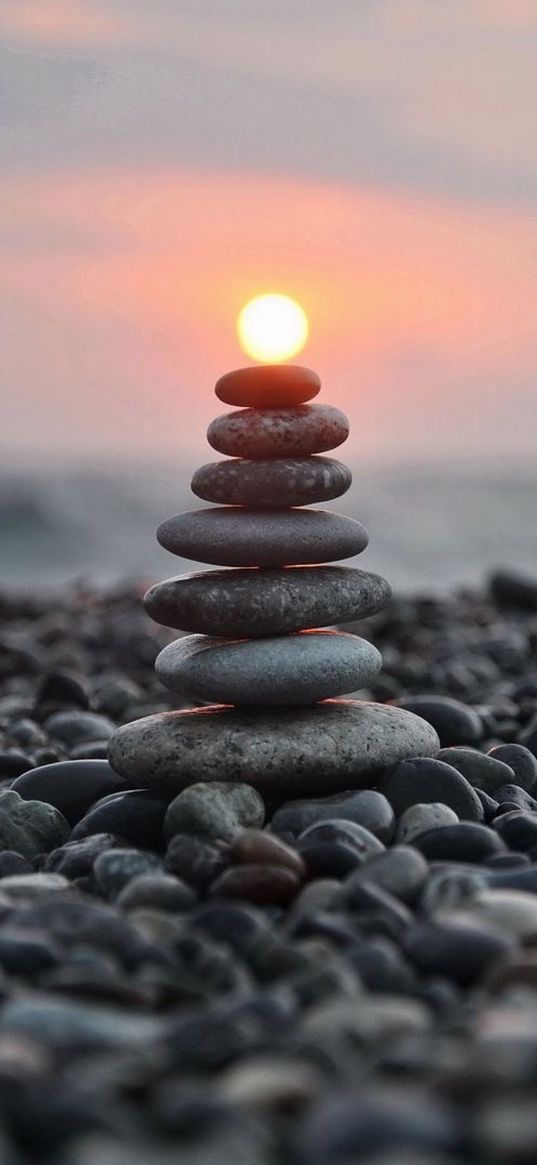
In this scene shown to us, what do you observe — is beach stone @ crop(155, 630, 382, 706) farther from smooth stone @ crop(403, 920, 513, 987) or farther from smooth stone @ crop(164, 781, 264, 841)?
smooth stone @ crop(403, 920, 513, 987)

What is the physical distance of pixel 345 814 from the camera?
14.1ft

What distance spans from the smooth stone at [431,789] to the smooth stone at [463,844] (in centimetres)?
52

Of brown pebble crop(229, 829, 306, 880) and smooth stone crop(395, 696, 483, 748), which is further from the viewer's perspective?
smooth stone crop(395, 696, 483, 748)

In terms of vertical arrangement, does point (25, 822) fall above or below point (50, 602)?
below

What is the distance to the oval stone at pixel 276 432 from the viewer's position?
489 centimetres

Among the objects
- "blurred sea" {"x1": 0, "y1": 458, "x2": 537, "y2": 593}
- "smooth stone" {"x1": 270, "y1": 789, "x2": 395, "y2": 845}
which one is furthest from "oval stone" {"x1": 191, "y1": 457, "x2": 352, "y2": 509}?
"blurred sea" {"x1": 0, "y1": 458, "x2": 537, "y2": 593}

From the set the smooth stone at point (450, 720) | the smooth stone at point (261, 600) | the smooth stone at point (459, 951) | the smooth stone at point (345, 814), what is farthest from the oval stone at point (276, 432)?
the smooth stone at point (459, 951)

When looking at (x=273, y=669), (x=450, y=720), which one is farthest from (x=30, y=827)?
(x=450, y=720)

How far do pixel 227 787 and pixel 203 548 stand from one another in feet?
3.11

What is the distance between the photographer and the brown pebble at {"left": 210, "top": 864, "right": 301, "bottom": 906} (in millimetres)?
3562

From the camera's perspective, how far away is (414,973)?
2.96 metres

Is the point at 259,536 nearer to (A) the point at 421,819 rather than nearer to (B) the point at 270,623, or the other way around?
(B) the point at 270,623

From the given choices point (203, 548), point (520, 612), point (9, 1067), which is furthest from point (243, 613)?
point (520, 612)

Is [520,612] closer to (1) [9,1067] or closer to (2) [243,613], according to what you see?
(2) [243,613]
